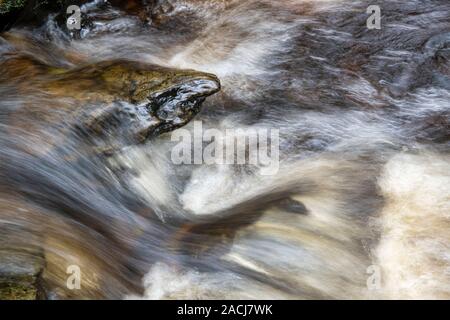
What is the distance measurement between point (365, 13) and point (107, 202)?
4.95m

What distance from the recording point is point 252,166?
5.97m

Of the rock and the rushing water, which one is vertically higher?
the rock

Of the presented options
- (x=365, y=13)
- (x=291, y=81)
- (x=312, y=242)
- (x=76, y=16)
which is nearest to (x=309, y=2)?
(x=365, y=13)

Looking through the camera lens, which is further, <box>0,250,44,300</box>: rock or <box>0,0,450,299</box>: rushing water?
<box>0,0,450,299</box>: rushing water

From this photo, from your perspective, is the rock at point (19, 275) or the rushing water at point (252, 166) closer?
the rock at point (19, 275)

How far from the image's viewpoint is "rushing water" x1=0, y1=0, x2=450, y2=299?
4.43 metres

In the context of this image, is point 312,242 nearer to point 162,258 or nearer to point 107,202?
point 162,258

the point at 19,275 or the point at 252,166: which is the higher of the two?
the point at 19,275

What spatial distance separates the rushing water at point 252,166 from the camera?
4.43m

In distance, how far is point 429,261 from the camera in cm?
464

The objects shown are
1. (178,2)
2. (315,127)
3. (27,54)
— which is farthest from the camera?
(178,2)

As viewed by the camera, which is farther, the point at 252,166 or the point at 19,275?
the point at 252,166

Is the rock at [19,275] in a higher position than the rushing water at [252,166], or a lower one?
higher

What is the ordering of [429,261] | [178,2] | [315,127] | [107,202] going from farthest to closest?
1. [178,2]
2. [315,127]
3. [107,202]
4. [429,261]
